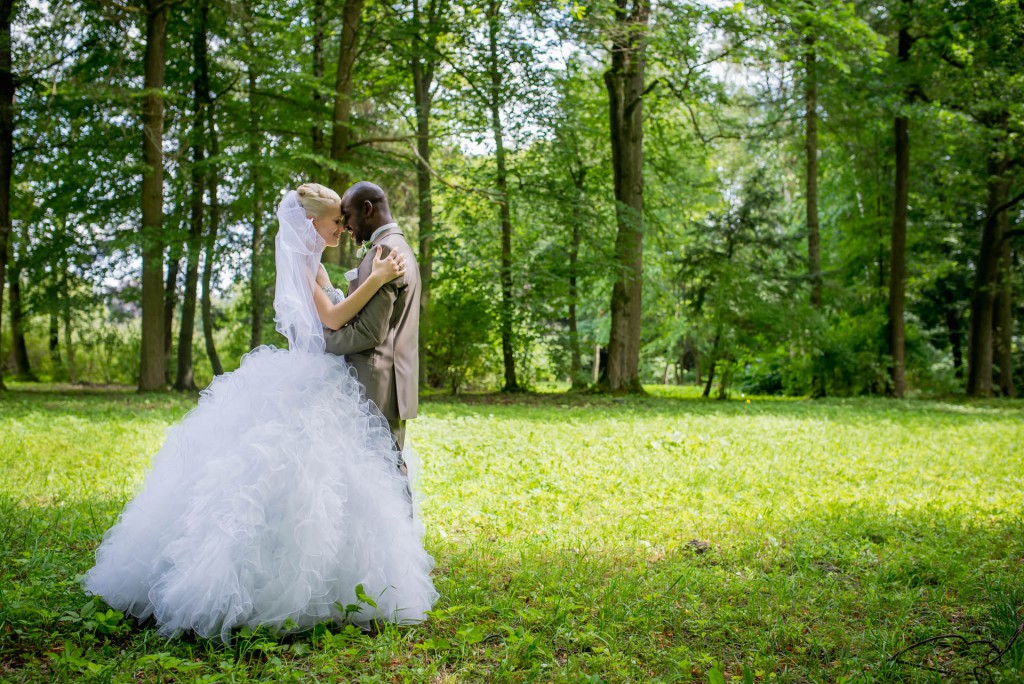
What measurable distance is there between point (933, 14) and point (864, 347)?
835cm

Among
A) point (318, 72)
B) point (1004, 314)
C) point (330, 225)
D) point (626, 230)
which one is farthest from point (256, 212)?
point (1004, 314)

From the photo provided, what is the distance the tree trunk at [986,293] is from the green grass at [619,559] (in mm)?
10821

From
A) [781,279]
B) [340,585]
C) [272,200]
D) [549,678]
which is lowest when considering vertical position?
[549,678]

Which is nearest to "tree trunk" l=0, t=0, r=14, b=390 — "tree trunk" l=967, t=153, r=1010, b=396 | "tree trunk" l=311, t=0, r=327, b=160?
"tree trunk" l=311, t=0, r=327, b=160

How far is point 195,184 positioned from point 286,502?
51.7 feet

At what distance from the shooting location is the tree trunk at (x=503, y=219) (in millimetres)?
16344

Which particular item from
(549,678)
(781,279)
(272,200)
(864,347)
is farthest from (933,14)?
(549,678)

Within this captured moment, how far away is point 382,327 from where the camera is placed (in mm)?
3602

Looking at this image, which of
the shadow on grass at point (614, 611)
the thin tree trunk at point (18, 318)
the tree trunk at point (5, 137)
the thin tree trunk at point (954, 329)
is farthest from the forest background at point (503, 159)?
the shadow on grass at point (614, 611)

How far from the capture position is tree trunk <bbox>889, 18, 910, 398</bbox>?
18328 millimetres

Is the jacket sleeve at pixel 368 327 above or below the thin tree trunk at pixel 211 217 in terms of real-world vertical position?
below

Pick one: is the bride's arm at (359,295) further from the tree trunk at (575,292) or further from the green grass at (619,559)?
the tree trunk at (575,292)

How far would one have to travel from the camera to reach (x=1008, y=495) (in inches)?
276

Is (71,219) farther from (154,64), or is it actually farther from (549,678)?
(549,678)
